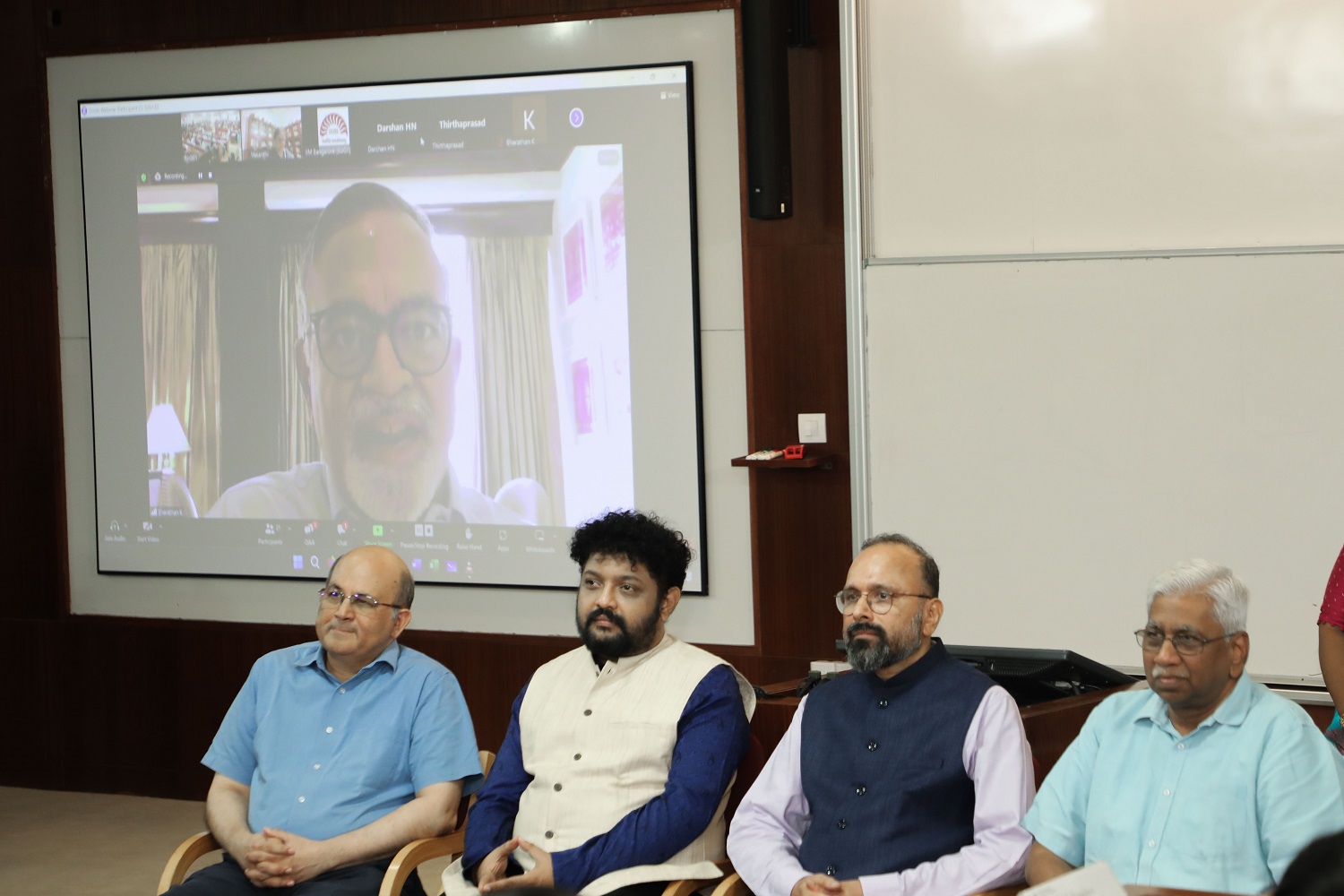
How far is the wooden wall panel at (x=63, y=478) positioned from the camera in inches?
188

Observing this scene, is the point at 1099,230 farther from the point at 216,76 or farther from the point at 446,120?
the point at 216,76

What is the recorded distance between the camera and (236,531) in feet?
17.9

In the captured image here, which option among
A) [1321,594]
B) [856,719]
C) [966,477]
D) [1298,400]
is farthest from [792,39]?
[856,719]

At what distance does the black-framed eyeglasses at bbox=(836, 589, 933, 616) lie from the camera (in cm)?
277

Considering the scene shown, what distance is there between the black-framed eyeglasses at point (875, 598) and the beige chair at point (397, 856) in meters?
0.98

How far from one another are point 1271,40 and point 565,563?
290cm

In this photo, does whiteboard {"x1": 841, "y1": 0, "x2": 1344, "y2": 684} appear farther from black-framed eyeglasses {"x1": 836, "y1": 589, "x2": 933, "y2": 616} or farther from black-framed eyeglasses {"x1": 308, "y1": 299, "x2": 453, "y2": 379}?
black-framed eyeglasses {"x1": 308, "y1": 299, "x2": 453, "y2": 379}

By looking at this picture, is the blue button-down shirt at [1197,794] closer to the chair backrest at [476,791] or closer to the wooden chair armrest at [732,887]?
the wooden chair armrest at [732,887]

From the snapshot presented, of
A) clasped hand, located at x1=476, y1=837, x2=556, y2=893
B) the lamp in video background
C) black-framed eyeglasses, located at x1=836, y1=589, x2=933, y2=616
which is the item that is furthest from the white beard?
black-framed eyeglasses, located at x1=836, y1=589, x2=933, y2=616

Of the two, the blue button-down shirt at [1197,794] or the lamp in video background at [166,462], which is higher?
the lamp in video background at [166,462]

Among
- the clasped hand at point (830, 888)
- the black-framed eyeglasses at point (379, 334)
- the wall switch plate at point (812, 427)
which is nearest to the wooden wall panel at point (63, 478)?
the wall switch plate at point (812, 427)

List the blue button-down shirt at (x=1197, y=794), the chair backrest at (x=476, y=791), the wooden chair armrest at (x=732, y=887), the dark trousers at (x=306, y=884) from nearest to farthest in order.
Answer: the blue button-down shirt at (x=1197, y=794)
the wooden chair armrest at (x=732, y=887)
the dark trousers at (x=306, y=884)
the chair backrest at (x=476, y=791)

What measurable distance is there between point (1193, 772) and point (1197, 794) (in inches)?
1.4

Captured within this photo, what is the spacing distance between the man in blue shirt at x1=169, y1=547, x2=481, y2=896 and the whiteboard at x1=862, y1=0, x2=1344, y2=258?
6.22 ft
